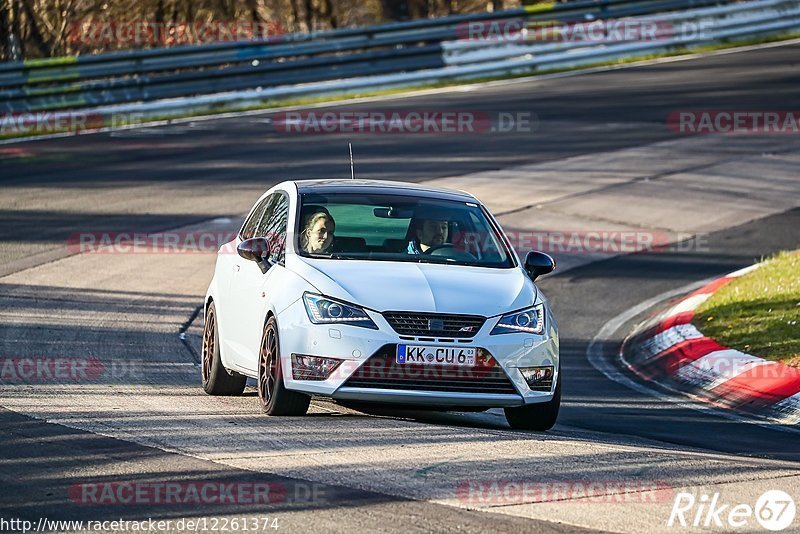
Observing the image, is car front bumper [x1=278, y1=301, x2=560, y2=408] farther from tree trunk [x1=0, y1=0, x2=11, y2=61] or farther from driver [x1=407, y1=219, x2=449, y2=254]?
tree trunk [x1=0, y1=0, x2=11, y2=61]

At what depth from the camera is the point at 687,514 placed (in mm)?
6551

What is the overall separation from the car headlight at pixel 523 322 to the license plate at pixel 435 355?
23 centimetres

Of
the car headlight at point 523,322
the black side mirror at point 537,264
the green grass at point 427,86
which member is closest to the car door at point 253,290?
the car headlight at point 523,322

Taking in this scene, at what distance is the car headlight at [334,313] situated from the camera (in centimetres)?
839

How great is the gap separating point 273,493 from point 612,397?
4.71m

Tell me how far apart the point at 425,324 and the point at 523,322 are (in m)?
0.69

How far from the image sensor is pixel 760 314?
493 inches

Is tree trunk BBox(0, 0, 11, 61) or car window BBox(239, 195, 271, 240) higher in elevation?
tree trunk BBox(0, 0, 11, 61)

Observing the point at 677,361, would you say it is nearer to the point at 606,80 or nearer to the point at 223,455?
the point at 223,455

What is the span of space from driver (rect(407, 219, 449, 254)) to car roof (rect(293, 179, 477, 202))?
320 millimetres

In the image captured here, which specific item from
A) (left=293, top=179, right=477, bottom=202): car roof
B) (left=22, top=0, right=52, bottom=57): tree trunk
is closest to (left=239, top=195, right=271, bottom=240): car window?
(left=293, top=179, right=477, bottom=202): car roof

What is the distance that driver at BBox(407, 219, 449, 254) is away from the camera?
9.47m

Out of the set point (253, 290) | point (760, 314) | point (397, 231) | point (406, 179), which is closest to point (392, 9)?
point (406, 179)

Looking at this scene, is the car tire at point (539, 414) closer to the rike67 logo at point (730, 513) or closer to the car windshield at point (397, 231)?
the car windshield at point (397, 231)
